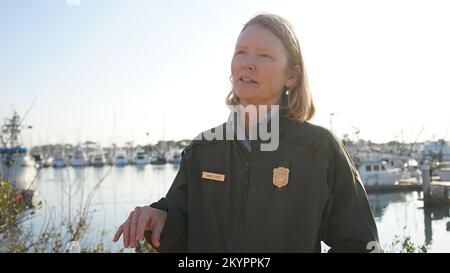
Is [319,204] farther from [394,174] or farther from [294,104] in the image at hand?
[394,174]

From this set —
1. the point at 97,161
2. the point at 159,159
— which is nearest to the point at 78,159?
the point at 97,161

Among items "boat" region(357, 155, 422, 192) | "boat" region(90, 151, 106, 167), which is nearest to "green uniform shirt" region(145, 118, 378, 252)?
"boat" region(357, 155, 422, 192)

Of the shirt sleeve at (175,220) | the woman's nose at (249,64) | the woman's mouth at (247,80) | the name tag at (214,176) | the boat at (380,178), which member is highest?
the woman's nose at (249,64)

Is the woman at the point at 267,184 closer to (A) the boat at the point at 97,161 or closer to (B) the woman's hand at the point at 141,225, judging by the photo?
(B) the woman's hand at the point at 141,225

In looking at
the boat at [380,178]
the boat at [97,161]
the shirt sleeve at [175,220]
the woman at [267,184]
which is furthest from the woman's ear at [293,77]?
the boat at [97,161]

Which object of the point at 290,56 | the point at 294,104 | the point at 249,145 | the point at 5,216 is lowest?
the point at 5,216

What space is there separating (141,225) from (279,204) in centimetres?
65

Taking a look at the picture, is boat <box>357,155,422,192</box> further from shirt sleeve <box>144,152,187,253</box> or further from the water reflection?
shirt sleeve <box>144,152,187,253</box>

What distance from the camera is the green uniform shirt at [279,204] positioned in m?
2.06

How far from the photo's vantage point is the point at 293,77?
7.86ft

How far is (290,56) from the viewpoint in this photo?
7.68 ft

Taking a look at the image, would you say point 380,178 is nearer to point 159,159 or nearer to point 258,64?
point 258,64

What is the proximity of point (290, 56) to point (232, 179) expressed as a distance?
2.35 feet
